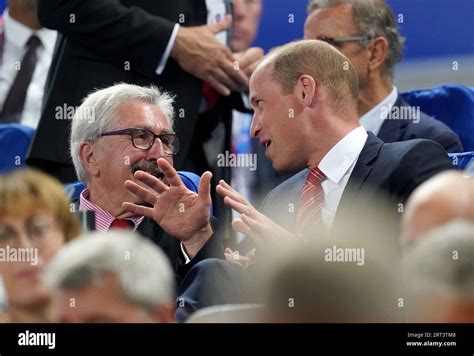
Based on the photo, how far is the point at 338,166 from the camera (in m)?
4.18

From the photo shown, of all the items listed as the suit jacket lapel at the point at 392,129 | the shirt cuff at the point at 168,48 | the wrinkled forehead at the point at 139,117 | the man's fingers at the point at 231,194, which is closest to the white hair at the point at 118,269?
the man's fingers at the point at 231,194

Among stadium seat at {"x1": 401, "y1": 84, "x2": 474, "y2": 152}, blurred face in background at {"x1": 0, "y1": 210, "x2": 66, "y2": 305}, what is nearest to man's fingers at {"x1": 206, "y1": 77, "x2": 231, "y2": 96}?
stadium seat at {"x1": 401, "y1": 84, "x2": 474, "y2": 152}

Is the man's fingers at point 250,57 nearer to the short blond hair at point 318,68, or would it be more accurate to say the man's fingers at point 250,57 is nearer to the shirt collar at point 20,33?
the short blond hair at point 318,68

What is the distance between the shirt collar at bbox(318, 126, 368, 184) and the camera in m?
4.16

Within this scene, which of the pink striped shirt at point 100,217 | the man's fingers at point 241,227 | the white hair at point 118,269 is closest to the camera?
the white hair at point 118,269

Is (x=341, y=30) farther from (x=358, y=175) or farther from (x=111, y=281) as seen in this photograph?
(x=111, y=281)

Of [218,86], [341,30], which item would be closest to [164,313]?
[218,86]

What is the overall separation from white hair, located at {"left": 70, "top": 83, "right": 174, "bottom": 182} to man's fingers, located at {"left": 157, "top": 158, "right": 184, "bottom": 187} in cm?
26

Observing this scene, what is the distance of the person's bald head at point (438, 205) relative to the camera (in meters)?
3.71

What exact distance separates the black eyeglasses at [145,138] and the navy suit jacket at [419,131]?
2.21ft

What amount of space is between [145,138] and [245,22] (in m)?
0.55

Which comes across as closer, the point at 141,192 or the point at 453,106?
the point at 141,192

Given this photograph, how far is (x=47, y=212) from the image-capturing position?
13.2ft

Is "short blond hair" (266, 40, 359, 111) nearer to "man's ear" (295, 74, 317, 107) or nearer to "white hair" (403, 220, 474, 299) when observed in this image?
"man's ear" (295, 74, 317, 107)
